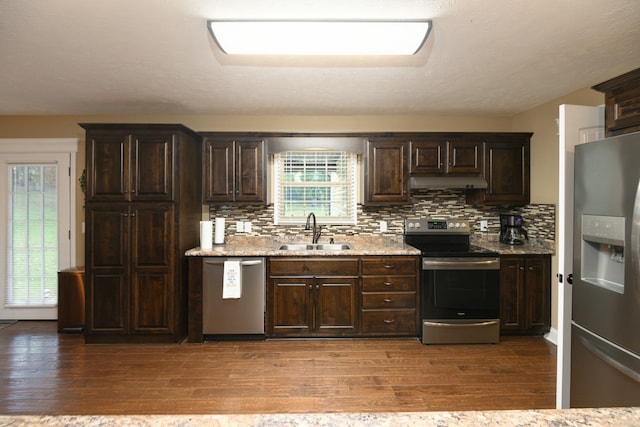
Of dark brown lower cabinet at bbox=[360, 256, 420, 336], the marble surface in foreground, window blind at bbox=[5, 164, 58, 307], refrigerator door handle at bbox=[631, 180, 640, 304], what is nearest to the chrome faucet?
dark brown lower cabinet at bbox=[360, 256, 420, 336]

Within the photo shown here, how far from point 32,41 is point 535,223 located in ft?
15.5

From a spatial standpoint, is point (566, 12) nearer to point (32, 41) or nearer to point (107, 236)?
point (32, 41)

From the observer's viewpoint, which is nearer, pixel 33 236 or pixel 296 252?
pixel 296 252

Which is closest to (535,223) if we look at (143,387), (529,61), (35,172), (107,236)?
(529,61)

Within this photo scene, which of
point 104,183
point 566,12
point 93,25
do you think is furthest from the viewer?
point 104,183

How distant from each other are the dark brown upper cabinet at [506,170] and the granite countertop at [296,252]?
1167 mm

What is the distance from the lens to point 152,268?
3.41 meters

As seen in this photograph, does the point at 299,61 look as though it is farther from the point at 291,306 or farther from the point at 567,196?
the point at 291,306

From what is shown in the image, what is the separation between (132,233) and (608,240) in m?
3.68

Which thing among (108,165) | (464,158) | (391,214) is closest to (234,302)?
(108,165)

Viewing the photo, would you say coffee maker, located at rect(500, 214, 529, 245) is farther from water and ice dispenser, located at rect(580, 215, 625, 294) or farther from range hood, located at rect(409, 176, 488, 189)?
water and ice dispenser, located at rect(580, 215, 625, 294)

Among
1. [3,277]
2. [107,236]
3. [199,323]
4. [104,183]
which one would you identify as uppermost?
[104,183]

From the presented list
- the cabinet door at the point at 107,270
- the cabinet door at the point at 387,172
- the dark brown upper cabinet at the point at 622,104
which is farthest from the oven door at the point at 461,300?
the cabinet door at the point at 107,270

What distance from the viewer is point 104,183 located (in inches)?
134
